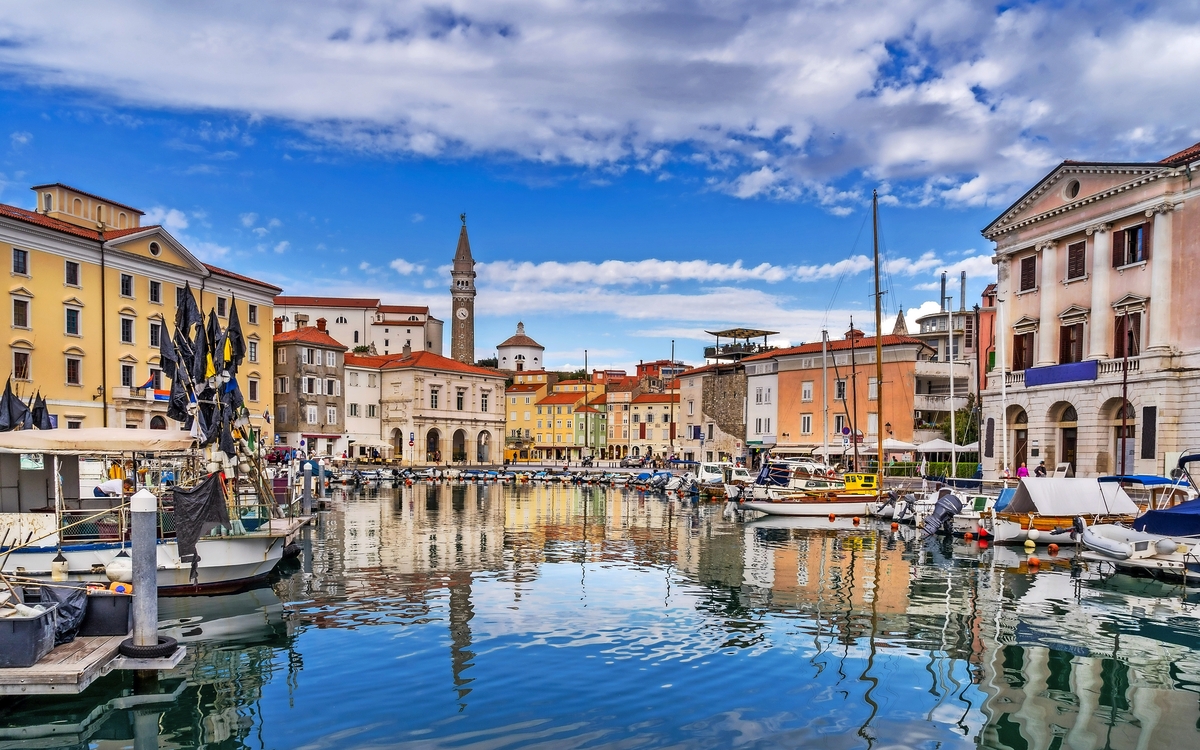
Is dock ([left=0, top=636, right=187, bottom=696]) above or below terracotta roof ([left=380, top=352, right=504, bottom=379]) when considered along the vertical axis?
below

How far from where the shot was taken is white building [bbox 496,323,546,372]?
161 meters

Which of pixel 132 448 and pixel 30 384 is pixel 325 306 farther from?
pixel 132 448

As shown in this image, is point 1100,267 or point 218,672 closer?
point 218,672

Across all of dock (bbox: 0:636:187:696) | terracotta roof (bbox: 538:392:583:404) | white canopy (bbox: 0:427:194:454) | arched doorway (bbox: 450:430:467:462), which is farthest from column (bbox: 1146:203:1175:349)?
terracotta roof (bbox: 538:392:583:404)

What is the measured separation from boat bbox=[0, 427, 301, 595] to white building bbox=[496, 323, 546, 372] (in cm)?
13769

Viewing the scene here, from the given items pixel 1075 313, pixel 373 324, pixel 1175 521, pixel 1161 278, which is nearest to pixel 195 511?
pixel 1175 521

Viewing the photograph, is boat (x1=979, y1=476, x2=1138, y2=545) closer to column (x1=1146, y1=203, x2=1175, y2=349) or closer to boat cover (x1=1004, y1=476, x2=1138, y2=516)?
boat cover (x1=1004, y1=476, x2=1138, y2=516)

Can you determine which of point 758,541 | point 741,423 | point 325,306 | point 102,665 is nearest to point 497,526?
point 758,541

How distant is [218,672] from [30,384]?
132 ft

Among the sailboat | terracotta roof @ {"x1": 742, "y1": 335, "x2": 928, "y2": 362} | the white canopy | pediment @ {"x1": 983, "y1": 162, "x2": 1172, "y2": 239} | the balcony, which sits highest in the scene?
pediment @ {"x1": 983, "y1": 162, "x2": 1172, "y2": 239}

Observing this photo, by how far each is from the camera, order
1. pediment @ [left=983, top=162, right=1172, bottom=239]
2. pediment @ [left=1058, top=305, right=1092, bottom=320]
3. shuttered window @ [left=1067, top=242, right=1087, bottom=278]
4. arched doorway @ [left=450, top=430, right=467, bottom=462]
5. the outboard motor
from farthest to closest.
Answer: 1. arched doorway @ [left=450, top=430, right=467, bottom=462]
2. shuttered window @ [left=1067, top=242, right=1087, bottom=278]
3. pediment @ [left=1058, top=305, right=1092, bottom=320]
4. pediment @ [left=983, top=162, right=1172, bottom=239]
5. the outboard motor

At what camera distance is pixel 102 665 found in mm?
12242

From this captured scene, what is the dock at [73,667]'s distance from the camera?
37.4 ft

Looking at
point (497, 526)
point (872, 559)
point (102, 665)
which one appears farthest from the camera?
point (497, 526)
